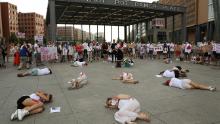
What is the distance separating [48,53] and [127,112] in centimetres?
1681

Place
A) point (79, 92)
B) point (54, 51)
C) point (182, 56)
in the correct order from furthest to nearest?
point (182, 56)
point (54, 51)
point (79, 92)

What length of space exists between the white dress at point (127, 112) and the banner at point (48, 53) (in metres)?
16.0

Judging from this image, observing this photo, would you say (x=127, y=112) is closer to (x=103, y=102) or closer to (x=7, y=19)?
(x=103, y=102)

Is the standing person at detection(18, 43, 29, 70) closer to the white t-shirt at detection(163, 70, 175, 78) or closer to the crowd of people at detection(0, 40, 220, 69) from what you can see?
the crowd of people at detection(0, 40, 220, 69)

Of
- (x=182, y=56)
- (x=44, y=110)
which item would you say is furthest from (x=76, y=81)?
(x=182, y=56)

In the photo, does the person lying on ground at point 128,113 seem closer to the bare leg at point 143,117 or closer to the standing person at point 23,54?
the bare leg at point 143,117

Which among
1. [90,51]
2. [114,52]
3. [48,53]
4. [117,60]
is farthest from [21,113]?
[90,51]

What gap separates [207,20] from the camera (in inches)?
1734

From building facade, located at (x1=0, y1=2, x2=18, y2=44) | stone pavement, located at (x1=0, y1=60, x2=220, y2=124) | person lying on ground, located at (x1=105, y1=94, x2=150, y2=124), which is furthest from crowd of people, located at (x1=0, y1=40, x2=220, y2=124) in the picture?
building facade, located at (x1=0, y1=2, x2=18, y2=44)

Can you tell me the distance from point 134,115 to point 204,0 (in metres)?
45.8

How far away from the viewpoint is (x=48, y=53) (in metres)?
21.7

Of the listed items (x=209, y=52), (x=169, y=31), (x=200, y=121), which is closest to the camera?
(x=200, y=121)

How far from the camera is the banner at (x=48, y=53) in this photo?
21.3 m

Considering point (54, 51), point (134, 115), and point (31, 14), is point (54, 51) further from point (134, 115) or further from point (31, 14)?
point (31, 14)
